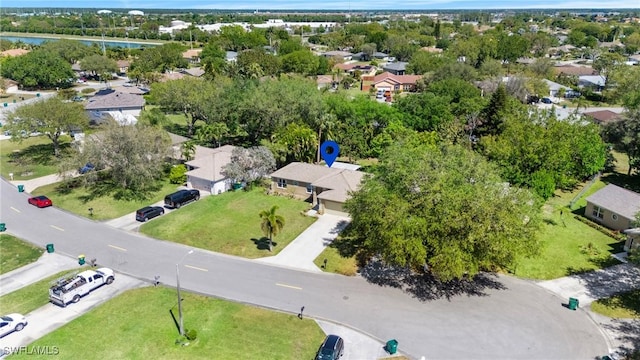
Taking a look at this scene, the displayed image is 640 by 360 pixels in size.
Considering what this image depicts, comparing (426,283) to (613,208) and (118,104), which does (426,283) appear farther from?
(118,104)

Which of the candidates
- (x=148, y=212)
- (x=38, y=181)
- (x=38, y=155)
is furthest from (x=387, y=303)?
(x=38, y=155)

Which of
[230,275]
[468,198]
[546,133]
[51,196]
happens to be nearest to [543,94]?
[546,133]

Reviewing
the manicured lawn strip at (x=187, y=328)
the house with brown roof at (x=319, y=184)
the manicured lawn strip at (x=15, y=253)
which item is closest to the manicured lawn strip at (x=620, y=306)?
the manicured lawn strip at (x=187, y=328)

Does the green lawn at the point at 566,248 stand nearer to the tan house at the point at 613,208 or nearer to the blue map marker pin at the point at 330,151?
the tan house at the point at 613,208

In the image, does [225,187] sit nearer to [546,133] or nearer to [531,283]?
[531,283]

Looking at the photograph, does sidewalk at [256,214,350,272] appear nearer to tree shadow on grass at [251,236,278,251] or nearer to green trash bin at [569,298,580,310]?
tree shadow on grass at [251,236,278,251]
